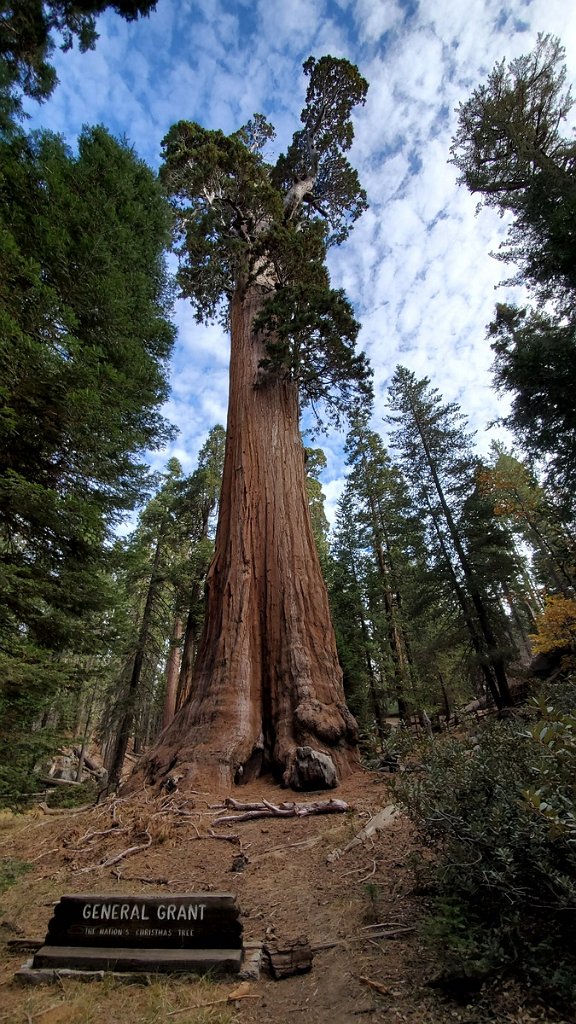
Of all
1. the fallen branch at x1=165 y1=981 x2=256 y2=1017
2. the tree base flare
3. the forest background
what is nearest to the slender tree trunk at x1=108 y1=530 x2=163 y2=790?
the forest background

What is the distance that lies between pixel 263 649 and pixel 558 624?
40.2ft

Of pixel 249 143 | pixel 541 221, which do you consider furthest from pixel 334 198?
pixel 541 221

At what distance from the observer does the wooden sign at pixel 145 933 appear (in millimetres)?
2184

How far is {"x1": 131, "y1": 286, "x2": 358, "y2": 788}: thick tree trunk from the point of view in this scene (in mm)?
5562

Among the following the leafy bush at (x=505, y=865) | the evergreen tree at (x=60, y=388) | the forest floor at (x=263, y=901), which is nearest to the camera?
the leafy bush at (x=505, y=865)

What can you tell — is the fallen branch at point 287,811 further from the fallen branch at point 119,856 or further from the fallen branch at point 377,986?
the fallen branch at point 377,986

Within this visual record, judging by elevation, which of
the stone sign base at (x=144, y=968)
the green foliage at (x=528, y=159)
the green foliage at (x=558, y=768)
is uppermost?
the green foliage at (x=528, y=159)

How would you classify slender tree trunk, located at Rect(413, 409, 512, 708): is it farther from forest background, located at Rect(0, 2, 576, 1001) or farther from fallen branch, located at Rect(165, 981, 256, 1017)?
fallen branch, located at Rect(165, 981, 256, 1017)

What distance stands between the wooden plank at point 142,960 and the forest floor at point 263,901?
0.05 metres

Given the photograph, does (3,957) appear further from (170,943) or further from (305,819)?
(305,819)

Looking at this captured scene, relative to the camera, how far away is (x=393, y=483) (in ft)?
62.1

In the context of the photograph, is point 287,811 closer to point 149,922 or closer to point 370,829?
point 370,829

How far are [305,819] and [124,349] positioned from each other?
23.1 ft

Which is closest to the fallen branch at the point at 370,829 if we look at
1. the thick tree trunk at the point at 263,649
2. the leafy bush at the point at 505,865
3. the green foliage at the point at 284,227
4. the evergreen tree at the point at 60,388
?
the leafy bush at the point at 505,865
